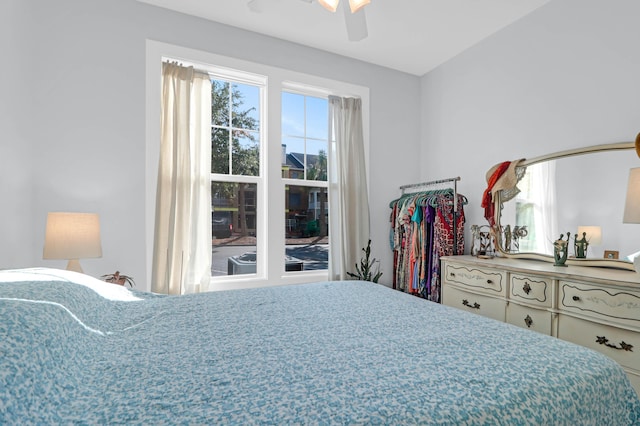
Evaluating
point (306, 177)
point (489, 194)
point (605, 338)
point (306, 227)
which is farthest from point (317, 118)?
point (605, 338)

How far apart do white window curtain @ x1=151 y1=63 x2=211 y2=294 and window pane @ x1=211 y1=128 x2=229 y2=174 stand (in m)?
0.16

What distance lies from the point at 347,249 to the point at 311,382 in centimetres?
270

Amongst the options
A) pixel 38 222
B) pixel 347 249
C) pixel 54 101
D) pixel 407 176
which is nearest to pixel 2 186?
pixel 38 222

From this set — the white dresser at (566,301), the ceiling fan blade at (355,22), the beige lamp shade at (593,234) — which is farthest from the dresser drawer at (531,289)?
the ceiling fan blade at (355,22)

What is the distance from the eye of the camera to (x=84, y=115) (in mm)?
2430

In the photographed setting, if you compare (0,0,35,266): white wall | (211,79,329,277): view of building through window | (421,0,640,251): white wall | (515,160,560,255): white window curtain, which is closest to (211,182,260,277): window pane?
(211,79,329,277): view of building through window

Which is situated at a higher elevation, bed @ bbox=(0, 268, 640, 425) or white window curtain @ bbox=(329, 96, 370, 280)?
white window curtain @ bbox=(329, 96, 370, 280)

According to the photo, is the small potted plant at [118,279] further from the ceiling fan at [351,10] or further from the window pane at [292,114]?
the ceiling fan at [351,10]

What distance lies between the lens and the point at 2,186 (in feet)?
5.96

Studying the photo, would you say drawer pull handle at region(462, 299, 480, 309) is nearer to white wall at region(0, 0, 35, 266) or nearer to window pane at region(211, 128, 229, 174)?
window pane at region(211, 128, 229, 174)

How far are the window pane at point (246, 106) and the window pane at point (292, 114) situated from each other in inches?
11.3

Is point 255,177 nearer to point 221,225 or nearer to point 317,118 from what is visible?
point 221,225

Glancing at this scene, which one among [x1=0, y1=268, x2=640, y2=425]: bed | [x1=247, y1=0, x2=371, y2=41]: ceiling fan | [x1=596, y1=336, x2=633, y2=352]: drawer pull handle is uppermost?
[x1=247, y1=0, x2=371, y2=41]: ceiling fan

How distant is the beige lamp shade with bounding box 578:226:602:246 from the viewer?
7.20 ft
